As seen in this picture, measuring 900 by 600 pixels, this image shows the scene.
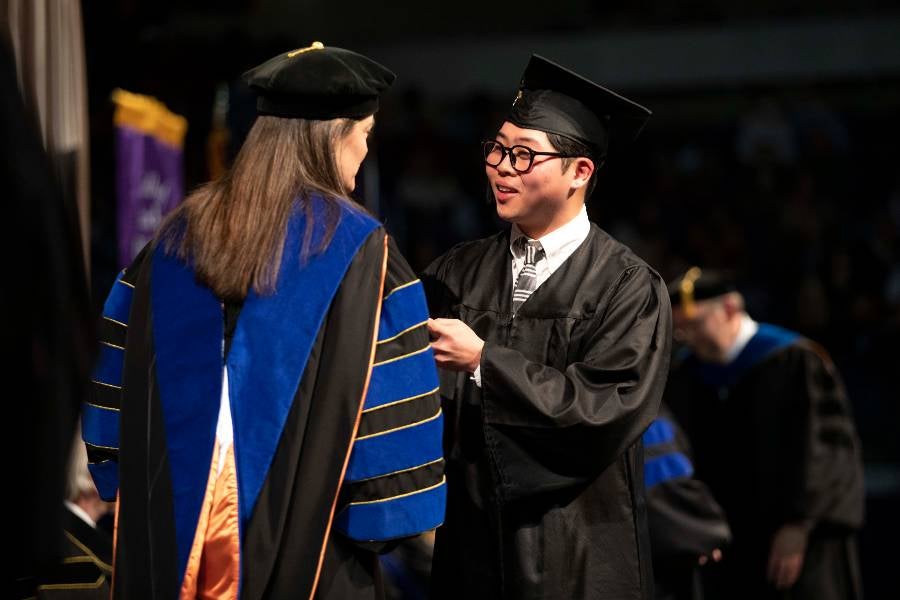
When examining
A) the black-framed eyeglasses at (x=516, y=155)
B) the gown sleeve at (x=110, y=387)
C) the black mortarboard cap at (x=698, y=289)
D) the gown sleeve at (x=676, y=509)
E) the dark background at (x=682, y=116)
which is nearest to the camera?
the gown sleeve at (x=110, y=387)

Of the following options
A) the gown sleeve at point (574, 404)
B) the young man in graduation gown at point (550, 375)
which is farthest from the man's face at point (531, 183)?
the gown sleeve at point (574, 404)

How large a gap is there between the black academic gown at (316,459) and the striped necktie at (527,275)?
521 millimetres

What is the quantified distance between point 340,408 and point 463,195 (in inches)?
280

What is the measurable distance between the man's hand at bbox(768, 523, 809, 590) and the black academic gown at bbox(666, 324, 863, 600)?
4 centimetres

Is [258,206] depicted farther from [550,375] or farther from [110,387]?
[550,375]

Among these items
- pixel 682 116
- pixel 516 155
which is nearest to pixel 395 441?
pixel 516 155

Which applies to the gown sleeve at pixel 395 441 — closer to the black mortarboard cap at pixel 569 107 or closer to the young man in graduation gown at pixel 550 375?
the young man in graduation gown at pixel 550 375

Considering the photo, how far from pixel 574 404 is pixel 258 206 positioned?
2.57 feet

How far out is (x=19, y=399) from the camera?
154 cm

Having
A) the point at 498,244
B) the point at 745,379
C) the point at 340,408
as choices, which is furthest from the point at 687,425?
the point at 340,408

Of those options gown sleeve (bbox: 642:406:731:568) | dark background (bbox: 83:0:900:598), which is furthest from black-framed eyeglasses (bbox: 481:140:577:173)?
dark background (bbox: 83:0:900:598)

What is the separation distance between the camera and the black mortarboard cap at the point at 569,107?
2.87 metres

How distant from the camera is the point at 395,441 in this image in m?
2.33

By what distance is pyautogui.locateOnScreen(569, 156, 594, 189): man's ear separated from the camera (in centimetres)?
289
